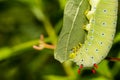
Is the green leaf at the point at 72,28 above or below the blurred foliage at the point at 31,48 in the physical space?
above

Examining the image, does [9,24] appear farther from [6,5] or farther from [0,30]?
[6,5]

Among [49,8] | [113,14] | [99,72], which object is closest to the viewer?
[113,14]

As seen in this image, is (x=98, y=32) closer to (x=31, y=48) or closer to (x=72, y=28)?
(x=72, y=28)

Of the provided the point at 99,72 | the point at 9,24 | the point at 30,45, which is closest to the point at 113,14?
the point at 99,72

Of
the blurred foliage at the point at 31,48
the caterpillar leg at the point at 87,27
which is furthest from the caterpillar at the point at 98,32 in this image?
the blurred foliage at the point at 31,48

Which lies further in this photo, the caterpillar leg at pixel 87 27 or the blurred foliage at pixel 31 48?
the blurred foliage at pixel 31 48

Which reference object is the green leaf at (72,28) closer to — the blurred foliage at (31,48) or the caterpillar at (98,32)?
the caterpillar at (98,32)

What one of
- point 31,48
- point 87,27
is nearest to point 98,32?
point 87,27
